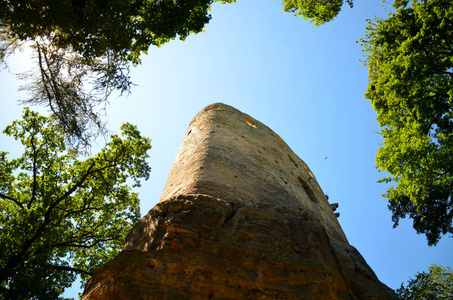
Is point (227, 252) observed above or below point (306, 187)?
below

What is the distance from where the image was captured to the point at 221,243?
4848mm

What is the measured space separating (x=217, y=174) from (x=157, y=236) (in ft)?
7.33

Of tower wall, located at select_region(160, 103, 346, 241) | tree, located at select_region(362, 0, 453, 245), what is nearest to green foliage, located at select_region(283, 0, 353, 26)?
tree, located at select_region(362, 0, 453, 245)

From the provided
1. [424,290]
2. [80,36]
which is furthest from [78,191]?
[424,290]

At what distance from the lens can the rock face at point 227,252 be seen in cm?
422

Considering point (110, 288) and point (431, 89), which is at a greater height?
point (431, 89)

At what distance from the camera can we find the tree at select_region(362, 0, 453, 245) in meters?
11.2

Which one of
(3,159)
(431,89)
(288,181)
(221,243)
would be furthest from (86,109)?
(431,89)

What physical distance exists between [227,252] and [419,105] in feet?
32.1

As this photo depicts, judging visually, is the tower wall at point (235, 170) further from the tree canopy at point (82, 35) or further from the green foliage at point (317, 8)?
the green foliage at point (317, 8)

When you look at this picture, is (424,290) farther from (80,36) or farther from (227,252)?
(80,36)

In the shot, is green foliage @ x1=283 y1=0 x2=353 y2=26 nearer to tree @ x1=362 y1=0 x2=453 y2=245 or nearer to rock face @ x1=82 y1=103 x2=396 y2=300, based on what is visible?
tree @ x1=362 y1=0 x2=453 y2=245

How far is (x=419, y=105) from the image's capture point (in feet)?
36.9

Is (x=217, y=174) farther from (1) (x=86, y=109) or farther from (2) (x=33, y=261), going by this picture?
(2) (x=33, y=261)
